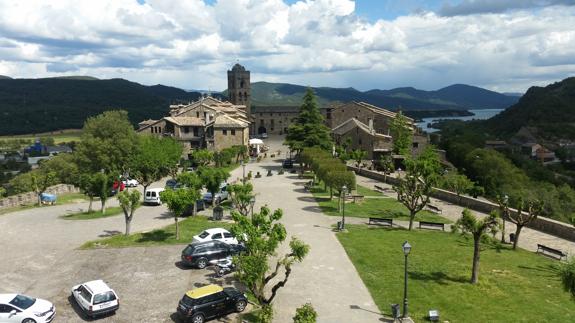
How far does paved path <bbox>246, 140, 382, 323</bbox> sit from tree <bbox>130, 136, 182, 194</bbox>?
781 inches

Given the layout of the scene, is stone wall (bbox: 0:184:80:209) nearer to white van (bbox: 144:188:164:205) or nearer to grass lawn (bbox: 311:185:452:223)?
white van (bbox: 144:188:164:205)

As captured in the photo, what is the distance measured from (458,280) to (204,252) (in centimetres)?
1468

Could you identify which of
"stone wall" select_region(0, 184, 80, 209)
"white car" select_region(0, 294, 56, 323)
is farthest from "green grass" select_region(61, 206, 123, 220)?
"white car" select_region(0, 294, 56, 323)

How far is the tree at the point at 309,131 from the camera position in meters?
70.0

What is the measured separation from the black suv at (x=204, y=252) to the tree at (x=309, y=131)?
43.7 m

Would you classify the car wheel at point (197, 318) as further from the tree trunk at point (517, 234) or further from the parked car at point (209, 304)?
the tree trunk at point (517, 234)

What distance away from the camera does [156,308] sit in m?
21.2

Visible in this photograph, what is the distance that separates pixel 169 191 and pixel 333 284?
48.1ft

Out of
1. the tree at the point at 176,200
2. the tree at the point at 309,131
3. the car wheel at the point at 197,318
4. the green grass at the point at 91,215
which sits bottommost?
the green grass at the point at 91,215

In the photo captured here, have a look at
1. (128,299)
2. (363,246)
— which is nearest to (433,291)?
(363,246)

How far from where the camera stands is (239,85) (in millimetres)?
139125

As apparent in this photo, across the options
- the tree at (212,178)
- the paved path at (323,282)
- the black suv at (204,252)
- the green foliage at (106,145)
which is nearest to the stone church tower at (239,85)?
the green foliage at (106,145)

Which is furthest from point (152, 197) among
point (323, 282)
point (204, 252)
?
point (323, 282)

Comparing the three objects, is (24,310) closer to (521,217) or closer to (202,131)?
(521,217)
